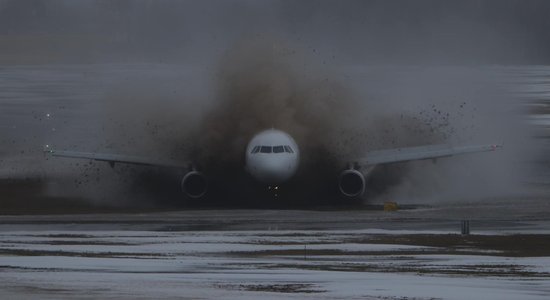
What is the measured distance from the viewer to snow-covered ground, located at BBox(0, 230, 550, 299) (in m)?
34.2

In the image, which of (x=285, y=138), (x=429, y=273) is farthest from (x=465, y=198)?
(x=429, y=273)

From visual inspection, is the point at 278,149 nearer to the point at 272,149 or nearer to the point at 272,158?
the point at 272,149

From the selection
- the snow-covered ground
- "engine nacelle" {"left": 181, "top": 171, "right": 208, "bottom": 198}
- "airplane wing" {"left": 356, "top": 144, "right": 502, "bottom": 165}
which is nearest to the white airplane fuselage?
"engine nacelle" {"left": 181, "top": 171, "right": 208, "bottom": 198}

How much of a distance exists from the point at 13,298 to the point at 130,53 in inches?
3263

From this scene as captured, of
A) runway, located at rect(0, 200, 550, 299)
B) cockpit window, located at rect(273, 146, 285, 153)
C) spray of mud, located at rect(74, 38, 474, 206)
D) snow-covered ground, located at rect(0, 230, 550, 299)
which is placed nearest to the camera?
snow-covered ground, located at rect(0, 230, 550, 299)

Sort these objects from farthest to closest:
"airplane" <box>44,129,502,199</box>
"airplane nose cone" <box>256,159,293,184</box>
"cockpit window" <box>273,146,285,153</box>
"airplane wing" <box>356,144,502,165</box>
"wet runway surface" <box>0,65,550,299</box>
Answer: "airplane wing" <box>356,144,502,165</box>, "cockpit window" <box>273,146,285,153</box>, "airplane" <box>44,129,502,199</box>, "airplane nose cone" <box>256,159,293,184</box>, "wet runway surface" <box>0,65,550,299</box>

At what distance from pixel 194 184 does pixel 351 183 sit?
22.6 feet

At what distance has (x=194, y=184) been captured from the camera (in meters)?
67.2

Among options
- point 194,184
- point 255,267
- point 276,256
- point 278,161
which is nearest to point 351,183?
point 278,161

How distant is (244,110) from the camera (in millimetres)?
73438

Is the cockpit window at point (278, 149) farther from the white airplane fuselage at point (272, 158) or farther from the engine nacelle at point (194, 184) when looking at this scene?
the engine nacelle at point (194, 184)

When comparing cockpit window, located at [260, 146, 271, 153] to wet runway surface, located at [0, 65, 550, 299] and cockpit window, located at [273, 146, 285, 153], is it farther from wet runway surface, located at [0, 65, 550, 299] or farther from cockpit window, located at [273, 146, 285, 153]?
wet runway surface, located at [0, 65, 550, 299]

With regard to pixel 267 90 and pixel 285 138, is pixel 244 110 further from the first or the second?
pixel 285 138

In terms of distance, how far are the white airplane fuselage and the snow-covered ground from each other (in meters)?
13.5
